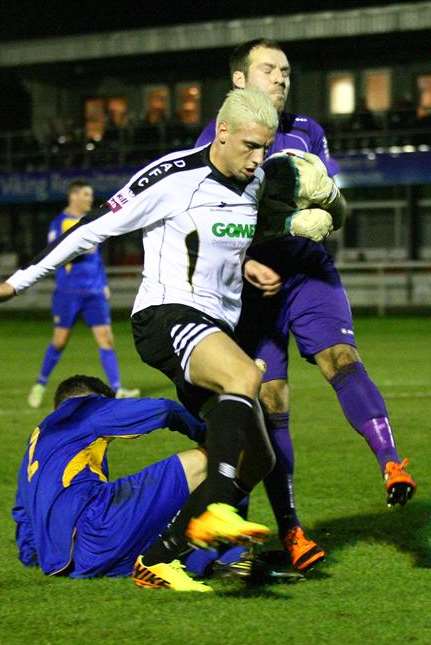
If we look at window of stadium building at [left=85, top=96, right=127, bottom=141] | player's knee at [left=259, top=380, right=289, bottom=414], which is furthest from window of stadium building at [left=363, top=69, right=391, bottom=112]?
player's knee at [left=259, top=380, right=289, bottom=414]

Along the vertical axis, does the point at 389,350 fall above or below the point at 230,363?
below

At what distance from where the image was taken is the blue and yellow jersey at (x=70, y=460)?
5133 mm

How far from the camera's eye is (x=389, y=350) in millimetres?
17625

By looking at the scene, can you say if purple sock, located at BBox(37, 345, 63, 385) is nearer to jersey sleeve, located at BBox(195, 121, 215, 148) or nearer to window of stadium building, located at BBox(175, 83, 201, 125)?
jersey sleeve, located at BBox(195, 121, 215, 148)

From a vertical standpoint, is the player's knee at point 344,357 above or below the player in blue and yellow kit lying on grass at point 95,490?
above

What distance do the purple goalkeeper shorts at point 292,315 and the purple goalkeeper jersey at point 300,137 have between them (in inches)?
18.1

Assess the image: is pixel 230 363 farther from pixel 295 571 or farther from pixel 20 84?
pixel 20 84

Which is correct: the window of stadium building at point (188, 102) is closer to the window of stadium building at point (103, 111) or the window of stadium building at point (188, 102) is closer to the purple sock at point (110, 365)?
the window of stadium building at point (103, 111)

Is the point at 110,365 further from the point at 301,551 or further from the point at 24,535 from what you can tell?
the point at 301,551

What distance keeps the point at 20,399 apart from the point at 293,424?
344 cm

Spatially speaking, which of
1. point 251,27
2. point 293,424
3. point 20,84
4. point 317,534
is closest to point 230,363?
point 317,534

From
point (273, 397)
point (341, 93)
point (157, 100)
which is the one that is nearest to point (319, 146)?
point (273, 397)

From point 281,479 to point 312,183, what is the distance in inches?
51.5

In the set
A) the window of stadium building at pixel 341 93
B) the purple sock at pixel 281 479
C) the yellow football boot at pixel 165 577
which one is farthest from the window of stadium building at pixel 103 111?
the yellow football boot at pixel 165 577
